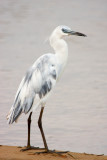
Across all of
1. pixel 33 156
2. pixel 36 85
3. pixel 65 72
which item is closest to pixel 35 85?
pixel 36 85

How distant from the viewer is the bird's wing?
8867 millimetres

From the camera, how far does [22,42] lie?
15.9 metres

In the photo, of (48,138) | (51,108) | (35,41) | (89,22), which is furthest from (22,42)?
(48,138)

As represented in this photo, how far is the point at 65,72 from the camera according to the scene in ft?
44.3

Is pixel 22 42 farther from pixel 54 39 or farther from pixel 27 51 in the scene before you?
pixel 54 39

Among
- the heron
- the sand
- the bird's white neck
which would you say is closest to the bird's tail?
the heron

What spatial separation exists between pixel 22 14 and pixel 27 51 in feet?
15.3

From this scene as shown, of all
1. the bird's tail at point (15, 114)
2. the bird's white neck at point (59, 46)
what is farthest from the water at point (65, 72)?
the bird's tail at point (15, 114)

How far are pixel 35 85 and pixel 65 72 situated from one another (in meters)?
4.52

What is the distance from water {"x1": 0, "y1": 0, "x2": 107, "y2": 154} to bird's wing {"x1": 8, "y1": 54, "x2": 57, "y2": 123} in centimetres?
55

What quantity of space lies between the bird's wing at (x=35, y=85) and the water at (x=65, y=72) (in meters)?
0.55

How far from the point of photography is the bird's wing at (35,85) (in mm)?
8867

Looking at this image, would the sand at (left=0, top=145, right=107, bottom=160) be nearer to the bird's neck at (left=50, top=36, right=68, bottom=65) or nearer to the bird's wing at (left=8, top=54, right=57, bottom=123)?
the bird's wing at (left=8, top=54, right=57, bottom=123)

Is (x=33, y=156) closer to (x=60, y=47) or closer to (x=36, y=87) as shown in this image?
(x=36, y=87)
